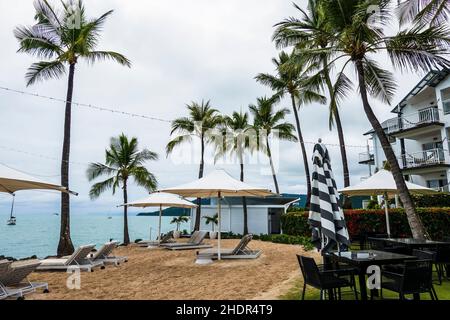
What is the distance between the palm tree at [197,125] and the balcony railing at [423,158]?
13938mm

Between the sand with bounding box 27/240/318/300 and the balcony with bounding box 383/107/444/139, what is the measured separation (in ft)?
56.2

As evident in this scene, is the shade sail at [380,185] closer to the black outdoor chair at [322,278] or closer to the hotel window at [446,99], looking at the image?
the black outdoor chair at [322,278]

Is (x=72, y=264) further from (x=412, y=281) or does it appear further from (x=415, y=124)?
(x=415, y=124)

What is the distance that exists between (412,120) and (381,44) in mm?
15677

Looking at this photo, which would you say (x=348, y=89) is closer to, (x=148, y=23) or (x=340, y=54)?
(x=340, y=54)

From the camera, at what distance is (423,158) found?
23.4 m

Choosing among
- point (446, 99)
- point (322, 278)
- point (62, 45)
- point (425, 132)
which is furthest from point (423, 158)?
point (62, 45)

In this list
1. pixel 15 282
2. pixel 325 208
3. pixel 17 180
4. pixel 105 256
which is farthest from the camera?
pixel 105 256

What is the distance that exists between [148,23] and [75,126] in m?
5.74

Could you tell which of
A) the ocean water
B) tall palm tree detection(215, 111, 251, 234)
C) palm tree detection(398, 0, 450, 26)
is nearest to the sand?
the ocean water

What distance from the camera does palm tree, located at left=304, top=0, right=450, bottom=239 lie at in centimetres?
992

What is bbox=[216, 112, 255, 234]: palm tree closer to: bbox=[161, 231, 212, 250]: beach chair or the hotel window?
bbox=[161, 231, 212, 250]: beach chair

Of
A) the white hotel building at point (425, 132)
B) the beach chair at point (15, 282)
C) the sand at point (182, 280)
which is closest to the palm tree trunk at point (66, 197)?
the sand at point (182, 280)
